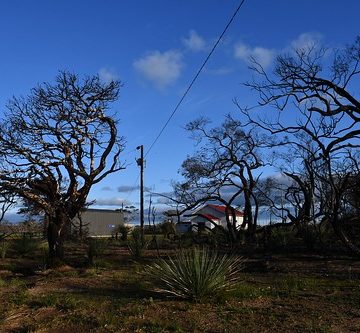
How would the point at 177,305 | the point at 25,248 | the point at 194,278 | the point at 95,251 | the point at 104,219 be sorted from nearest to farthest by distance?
the point at 177,305 < the point at 194,278 < the point at 95,251 < the point at 25,248 < the point at 104,219

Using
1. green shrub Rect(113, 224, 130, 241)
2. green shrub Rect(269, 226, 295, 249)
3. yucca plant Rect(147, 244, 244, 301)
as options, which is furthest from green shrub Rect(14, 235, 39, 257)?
yucca plant Rect(147, 244, 244, 301)

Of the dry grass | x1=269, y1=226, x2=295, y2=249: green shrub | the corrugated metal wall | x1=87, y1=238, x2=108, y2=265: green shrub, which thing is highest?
the corrugated metal wall

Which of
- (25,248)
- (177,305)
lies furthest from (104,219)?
(177,305)

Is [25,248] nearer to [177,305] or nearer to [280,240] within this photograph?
[280,240]

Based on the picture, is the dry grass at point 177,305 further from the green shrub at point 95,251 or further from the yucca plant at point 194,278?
the green shrub at point 95,251

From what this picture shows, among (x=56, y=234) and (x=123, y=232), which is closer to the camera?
(x=56, y=234)

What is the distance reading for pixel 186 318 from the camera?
802 cm

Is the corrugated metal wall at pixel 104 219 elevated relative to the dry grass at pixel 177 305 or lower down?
elevated

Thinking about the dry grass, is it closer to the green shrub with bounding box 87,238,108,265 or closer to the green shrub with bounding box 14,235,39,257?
the green shrub with bounding box 87,238,108,265

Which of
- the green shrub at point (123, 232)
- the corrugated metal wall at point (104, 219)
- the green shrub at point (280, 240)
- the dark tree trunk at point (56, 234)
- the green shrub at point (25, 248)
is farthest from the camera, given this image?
the corrugated metal wall at point (104, 219)

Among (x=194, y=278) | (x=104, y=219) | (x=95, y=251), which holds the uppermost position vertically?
(x=104, y=219)

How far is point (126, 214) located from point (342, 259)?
53211 millimetres

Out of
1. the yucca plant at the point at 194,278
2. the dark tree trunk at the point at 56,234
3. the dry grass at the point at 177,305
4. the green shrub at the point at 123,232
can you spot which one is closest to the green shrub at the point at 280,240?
the dry grass at the point at 177,305

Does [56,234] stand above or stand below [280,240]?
below
